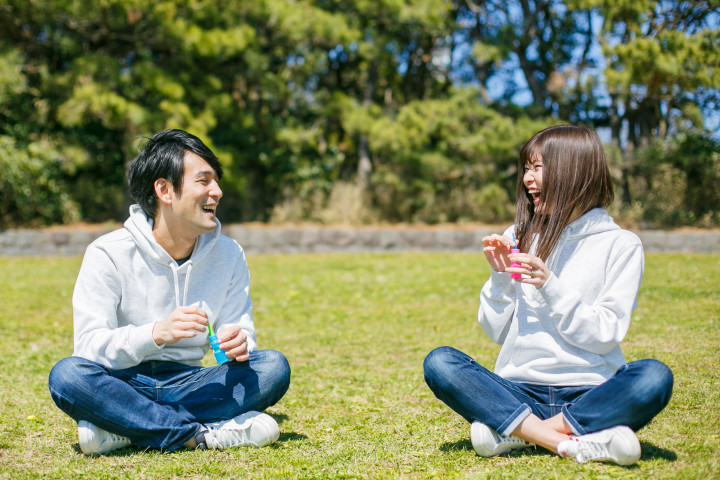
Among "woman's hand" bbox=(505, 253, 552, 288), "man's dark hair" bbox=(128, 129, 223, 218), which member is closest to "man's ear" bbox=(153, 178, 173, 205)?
"man's dark hair" bbox=(128, 129, 223, 218)

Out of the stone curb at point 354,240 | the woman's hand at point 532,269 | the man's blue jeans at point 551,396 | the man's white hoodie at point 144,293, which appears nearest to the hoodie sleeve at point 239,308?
the man's white hoodie at point 144,293

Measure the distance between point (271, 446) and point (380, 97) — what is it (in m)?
11.0

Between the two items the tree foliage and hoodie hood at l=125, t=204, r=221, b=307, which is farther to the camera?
the tree foliage

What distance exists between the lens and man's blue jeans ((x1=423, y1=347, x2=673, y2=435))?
2434mm

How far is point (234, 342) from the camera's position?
2.67m

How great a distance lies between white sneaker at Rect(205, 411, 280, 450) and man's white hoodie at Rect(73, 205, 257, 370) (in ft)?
0.97

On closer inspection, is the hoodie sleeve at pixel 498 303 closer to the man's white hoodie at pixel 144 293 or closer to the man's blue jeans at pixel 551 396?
the man's blue jeans at pixel 551 396

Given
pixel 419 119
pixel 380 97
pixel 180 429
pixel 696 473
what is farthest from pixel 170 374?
pixel 380 97

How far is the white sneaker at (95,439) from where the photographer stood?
8.89ft

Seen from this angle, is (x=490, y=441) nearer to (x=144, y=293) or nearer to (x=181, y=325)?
(x=181, y=325)

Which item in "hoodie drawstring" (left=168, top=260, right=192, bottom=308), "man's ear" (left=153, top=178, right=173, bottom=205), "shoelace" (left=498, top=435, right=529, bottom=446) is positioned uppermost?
"man's ear" (left=153, top=178, right=173, bottom=205)

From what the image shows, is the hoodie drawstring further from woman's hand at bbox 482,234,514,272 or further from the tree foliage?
the tree foliage

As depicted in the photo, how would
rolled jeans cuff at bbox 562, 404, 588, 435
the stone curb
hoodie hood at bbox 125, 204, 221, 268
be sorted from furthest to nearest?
1. the stone curb
2. hoodie hood at bbox 125, 204, 221, 268
3. rolled jeans cuff at bbox 562, 404, 588, 435

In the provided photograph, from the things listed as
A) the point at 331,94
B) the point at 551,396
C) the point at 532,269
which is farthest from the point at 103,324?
the point at 331,94
